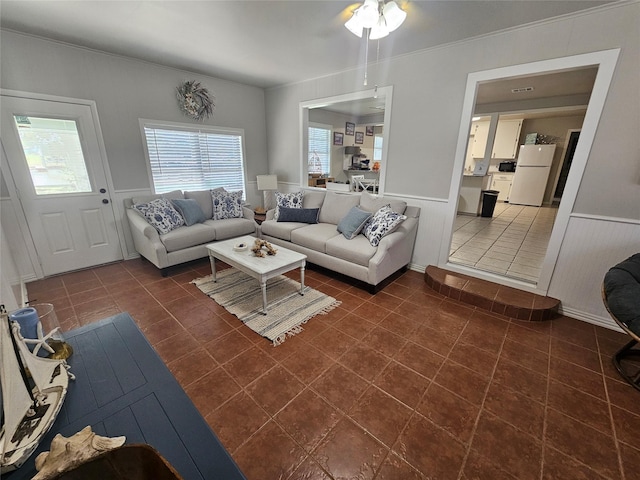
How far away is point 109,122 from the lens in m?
3.44

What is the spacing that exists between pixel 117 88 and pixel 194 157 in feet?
4.02

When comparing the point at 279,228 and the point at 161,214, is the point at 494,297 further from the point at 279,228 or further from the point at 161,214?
the point at 161,214

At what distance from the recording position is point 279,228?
12.7ft

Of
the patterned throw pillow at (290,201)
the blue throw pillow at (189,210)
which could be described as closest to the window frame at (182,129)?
the blue throw pillow at (189,210)

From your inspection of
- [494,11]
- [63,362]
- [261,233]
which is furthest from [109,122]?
[494,11]

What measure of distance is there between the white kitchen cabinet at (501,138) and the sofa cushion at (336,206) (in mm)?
4724

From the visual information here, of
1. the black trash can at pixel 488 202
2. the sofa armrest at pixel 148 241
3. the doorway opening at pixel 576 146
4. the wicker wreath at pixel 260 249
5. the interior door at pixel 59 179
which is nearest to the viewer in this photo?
the doorway opening at pixel 576 146

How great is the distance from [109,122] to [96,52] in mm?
772

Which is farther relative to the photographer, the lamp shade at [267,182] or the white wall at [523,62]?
the lamp shade at [267,182]

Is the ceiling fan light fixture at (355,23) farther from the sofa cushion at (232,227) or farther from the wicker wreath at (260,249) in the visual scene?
the sofa cushion at (232,227)

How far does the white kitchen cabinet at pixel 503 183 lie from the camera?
311 inches

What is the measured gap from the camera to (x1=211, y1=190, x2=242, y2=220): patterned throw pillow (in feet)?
13.6

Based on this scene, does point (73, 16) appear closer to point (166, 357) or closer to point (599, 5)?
point (166, 357)

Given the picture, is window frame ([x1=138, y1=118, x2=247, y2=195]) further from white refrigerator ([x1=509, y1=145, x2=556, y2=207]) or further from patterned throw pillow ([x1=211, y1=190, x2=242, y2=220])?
white refrigerator ([x1=509, y1=145, x2=556, y2=207])
